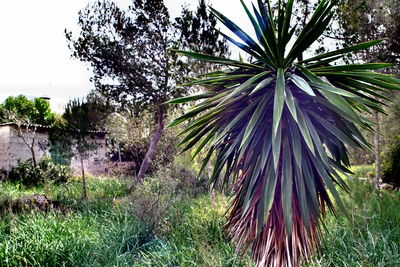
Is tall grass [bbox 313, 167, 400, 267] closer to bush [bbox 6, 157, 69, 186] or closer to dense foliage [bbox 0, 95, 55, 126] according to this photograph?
bush [bbox 6, 157, 69, 186]

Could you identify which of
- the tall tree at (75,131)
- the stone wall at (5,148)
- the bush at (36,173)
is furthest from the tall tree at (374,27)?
the stone wall at (5,148)

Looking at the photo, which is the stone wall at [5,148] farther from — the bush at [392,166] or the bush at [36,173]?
the bush at [392,166]

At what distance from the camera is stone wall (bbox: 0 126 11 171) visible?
13969mm

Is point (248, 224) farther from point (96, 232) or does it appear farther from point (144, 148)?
point (144, 148)

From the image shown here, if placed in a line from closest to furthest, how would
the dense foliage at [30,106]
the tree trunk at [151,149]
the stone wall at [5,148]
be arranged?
the tree trunk at [151,149] → the stone wall at [5,148] → the dense foliage at [30,106]

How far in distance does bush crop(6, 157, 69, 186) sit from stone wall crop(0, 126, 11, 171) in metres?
1.03

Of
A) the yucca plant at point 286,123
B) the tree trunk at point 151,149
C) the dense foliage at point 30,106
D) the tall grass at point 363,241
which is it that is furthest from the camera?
the dense foliage at point 30,106

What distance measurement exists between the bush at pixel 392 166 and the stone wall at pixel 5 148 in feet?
47.5

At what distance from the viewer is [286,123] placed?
126 inches

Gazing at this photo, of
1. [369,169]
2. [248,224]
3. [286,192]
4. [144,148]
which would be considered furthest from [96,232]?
[369,169]

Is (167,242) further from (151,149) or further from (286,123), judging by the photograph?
(151,149)

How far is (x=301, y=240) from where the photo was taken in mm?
3430

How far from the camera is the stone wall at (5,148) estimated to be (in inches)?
550

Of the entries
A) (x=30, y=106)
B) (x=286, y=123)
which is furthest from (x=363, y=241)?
(x=30, y=106)
